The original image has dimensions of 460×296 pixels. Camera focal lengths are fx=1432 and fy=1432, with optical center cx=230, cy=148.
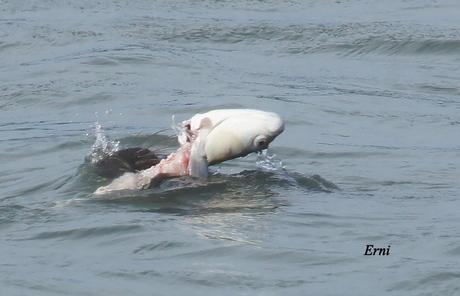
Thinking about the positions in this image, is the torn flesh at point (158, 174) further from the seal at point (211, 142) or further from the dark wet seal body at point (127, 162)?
the dark wet seal body at point (127, 162)

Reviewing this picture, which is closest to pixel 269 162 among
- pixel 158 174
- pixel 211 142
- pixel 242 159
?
pixel 242 159

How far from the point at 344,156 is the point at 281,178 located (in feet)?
4.55

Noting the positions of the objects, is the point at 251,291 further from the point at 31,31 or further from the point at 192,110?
the point at 31,31

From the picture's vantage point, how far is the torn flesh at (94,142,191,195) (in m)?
8.23

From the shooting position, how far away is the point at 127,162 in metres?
8.60

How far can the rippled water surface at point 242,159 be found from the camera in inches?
275

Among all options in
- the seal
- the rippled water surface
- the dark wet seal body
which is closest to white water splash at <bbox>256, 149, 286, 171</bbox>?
the rippled water surface

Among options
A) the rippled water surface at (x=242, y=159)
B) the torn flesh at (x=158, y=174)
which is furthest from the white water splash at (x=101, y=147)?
the torn flesh at (x=158, y=174)

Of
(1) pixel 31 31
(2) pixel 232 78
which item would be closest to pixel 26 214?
(2) pixel 232 78

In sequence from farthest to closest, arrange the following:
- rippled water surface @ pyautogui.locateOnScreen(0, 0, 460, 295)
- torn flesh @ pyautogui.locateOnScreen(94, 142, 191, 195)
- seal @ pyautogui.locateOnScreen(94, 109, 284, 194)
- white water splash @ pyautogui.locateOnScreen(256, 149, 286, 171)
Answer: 1. white water splash @ pyautogui.locateOnScreen(256, 149, 286, 171)
2. torn flesh @ pyautogui.locateOnScreen(94, 142, 191, 195)
3. seal @ pyautogui.locateOnScreen(94, 109, 284, 194)
4. rippled water surface @ pyautogui.locateOnScreen(0, 0, 460, 295)

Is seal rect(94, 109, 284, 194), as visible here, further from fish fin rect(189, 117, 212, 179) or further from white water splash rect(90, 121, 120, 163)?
white water splash rect(90, 121, 120, 163)

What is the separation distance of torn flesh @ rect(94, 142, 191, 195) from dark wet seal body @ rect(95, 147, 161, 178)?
0.20 metres

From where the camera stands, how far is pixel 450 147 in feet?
34.4

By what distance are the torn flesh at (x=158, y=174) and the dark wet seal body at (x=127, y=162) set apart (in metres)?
0.20
